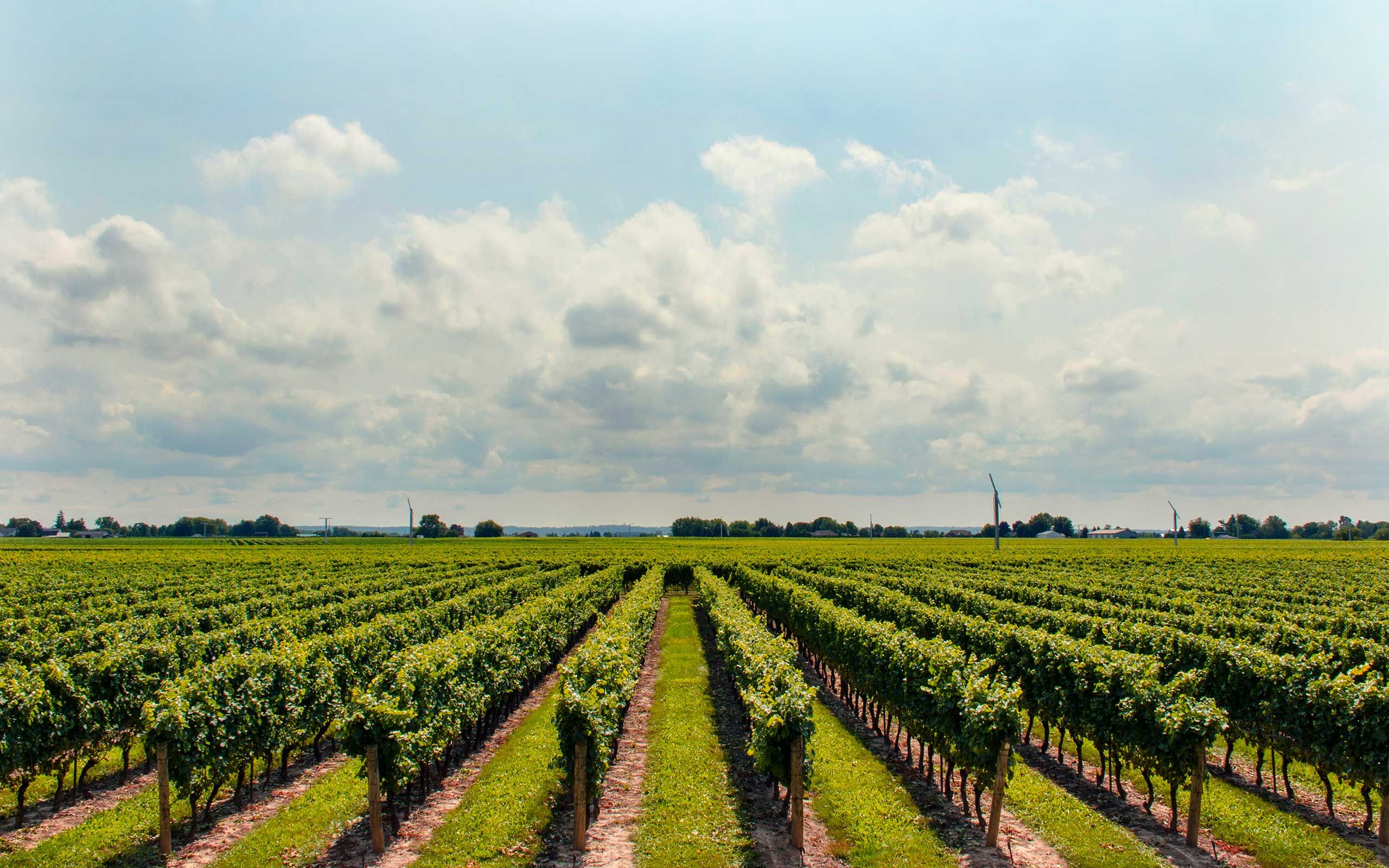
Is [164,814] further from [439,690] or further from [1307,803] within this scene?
[1307,803]

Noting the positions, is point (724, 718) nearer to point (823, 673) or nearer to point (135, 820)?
point (823, 673)

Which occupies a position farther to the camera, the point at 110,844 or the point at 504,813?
the point at 504,813

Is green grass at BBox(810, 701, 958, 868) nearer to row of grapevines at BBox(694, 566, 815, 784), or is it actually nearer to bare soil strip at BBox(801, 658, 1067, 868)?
bare soil strip at BBox(801, 658, 1067, 868)

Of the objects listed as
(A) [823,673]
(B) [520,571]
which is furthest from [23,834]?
(B) [520,571]

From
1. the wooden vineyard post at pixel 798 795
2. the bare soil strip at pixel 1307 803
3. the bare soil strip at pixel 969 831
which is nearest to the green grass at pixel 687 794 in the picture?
the wooden vineyard post at pixel 798 795

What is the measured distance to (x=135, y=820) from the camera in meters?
13.4

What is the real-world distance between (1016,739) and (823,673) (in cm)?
1543

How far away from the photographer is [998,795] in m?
12.4

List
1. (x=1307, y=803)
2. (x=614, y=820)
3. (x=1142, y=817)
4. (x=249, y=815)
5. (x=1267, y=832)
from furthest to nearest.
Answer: (x=1307, y=803)
(x=249, y=815)
(x=1142, y=817)
(x=614, y=820)
(x=1267, y=832)

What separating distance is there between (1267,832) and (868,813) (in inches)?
272

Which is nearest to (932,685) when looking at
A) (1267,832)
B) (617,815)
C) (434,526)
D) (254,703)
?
(1267,832)

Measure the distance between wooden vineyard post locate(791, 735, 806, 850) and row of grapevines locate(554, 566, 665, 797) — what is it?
11.4 ft

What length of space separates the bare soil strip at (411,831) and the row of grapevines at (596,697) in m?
2.54

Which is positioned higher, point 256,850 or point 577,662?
point 577,662
